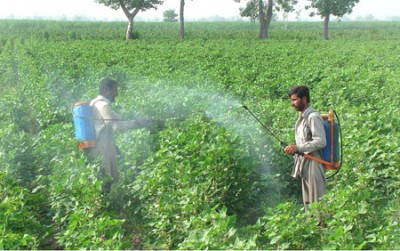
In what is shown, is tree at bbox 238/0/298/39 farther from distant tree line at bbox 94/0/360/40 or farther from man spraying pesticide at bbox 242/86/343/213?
man spraying pesticide at bbox 242/86/343/213

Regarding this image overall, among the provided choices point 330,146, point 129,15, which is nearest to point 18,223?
point 330,146

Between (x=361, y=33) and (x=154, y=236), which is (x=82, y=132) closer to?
(x=154, y=236)

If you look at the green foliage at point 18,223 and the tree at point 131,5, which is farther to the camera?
the tree at point 131,5

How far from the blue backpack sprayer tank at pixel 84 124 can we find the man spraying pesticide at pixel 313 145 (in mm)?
2370

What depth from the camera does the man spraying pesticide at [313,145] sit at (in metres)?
5.15

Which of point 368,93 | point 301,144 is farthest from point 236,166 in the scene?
point 368,93

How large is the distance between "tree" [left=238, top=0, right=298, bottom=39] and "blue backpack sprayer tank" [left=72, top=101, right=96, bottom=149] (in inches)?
1596

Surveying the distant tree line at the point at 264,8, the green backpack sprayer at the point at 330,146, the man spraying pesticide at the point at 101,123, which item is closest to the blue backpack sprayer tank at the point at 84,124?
the man spraying pesticide at the point at 101,123

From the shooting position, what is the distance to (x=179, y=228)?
5.01 m

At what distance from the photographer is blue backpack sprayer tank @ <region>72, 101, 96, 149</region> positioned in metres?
6.12

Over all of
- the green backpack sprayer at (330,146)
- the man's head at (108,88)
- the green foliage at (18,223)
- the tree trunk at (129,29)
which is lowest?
the green foliage at (18,223)

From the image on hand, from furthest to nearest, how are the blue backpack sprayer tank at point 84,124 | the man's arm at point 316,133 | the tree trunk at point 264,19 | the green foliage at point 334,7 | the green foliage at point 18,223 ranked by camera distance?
the green foliage at point 334,7 → the tree trunk at point 264,19 → the blue backpack sprayer tank at point 84,124 → the man's arm at point 316,133 → the green foliage at point 18,223

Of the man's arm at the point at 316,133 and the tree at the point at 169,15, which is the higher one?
the tree at the point at 169,15

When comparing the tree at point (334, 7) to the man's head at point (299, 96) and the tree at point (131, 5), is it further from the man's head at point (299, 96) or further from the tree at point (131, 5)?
the man's head at point (299, 96)
